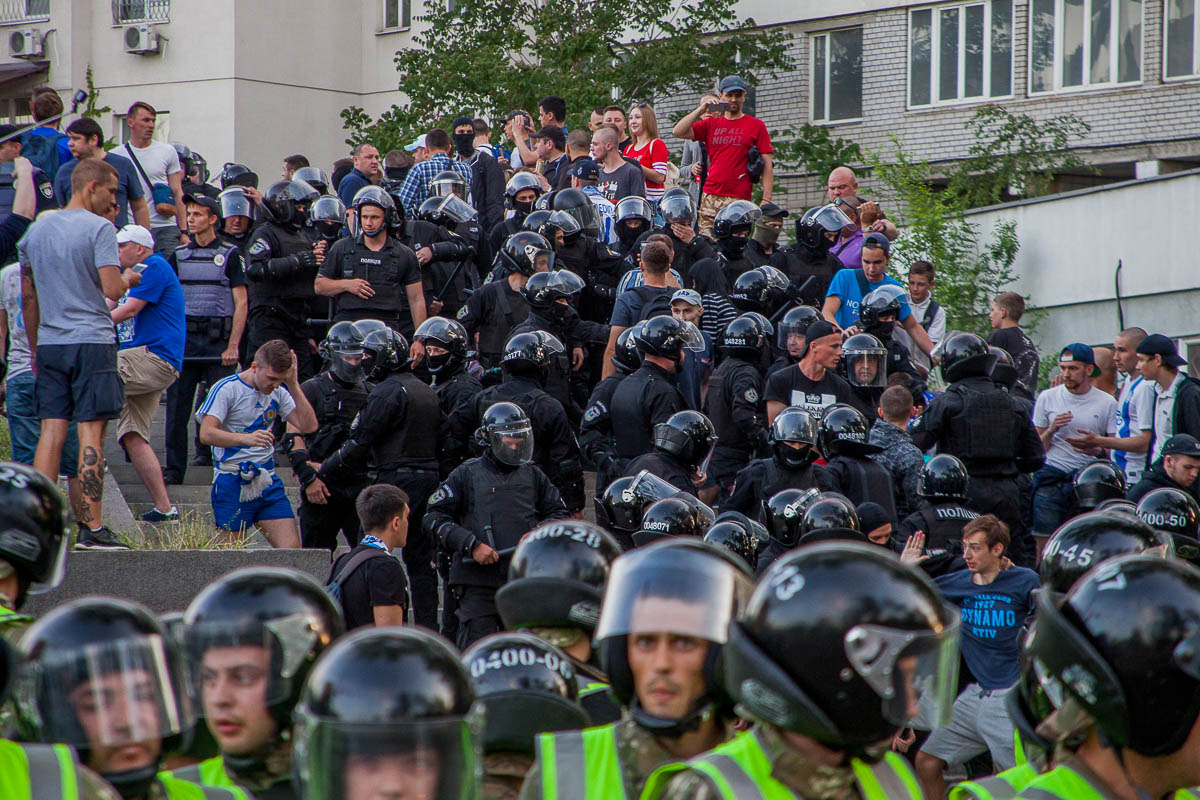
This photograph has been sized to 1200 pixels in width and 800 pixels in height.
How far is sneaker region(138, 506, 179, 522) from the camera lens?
30.1 feet

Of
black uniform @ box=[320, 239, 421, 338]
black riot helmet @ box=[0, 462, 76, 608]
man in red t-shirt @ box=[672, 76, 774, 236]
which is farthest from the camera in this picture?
man in red t-shirt @ box=[672, 76, 774, 236]

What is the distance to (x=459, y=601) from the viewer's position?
8469mm

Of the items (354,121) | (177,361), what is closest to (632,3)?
(354,121)

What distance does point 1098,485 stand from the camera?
32.6 ft

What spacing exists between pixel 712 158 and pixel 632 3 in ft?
35.0

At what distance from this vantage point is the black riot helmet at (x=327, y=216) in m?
13.1

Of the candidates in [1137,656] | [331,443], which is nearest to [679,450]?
[331,443]

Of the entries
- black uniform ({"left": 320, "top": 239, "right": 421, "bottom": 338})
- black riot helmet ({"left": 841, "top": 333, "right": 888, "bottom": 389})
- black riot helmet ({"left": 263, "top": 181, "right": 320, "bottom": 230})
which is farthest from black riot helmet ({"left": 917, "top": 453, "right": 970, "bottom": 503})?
black riot helmet ({"left": 263, "top": 181, "right": 320, "bottom": 230})

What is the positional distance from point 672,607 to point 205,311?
29.7 feet

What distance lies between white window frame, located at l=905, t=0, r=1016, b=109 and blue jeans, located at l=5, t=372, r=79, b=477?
18.7 meters

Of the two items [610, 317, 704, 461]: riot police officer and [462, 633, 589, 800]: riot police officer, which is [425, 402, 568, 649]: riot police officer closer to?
[610, 317, 704, 461]: riot police officer

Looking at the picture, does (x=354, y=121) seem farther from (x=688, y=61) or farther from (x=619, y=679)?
(x=619, y=679)

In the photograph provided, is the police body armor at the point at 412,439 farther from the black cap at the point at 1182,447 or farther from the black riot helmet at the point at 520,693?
the black riot helmet at the point at 520,693

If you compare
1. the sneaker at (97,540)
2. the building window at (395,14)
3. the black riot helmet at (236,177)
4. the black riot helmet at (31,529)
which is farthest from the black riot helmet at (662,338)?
the building window at (395,14)
